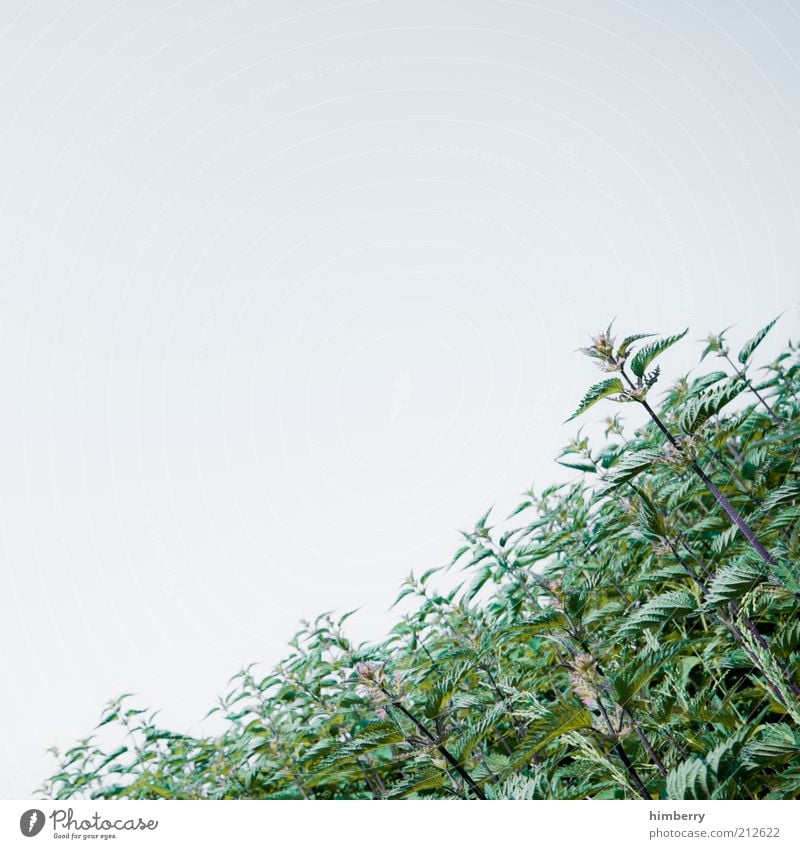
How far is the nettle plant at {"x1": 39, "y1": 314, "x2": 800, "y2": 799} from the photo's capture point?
1497 mm

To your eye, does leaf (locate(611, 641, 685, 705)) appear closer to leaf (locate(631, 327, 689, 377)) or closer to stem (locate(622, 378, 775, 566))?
stem (locate(622, 378, 775, 566))

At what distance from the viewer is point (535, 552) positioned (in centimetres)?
280

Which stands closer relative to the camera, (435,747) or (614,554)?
(435,747)

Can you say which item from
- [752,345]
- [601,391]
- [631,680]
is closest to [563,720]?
Result: [631,680]

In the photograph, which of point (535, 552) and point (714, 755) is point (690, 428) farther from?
point (535, 552)

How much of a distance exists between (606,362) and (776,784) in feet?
3.46
